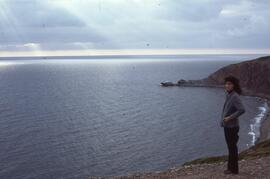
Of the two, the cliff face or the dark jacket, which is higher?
the dark jacket

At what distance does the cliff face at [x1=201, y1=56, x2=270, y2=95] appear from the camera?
123 meters

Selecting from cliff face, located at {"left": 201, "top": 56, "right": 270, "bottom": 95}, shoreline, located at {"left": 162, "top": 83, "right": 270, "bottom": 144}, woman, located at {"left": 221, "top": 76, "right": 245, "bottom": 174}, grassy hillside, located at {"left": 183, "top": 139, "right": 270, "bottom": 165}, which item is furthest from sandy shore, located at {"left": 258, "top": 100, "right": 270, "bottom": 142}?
cliff face, located at {"left": 201, "top": 56, "right": 270, "bottom": 95}

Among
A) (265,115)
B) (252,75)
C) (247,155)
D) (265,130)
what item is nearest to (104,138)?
(265,130)

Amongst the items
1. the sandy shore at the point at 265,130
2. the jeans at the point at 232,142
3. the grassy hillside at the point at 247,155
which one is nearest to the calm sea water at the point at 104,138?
the sandy shore at the point at 265,130

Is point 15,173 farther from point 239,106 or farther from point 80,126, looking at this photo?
point 239,106

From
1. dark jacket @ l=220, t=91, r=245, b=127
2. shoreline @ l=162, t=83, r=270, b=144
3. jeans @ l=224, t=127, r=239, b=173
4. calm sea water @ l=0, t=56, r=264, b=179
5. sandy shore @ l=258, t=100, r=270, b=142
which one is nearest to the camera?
dark jacket @ l=220, t=91, r=245, b=127

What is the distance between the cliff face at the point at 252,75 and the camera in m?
123

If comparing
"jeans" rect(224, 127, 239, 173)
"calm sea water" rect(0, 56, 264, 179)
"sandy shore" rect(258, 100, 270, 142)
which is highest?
"jeans" rect(224, 127, 239, 173)

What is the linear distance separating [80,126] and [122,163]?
21.6 metres

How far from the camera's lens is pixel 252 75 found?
13062cm

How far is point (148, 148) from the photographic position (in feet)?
154

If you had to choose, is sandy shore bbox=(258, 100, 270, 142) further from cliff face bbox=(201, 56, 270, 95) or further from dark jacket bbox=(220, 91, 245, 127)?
cliff face bbox=(201, 56, 270, 95)

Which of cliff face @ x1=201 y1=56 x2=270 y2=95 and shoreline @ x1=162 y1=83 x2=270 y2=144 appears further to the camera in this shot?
cliff face @ x1=201 y1=56 x2=270 y2=95

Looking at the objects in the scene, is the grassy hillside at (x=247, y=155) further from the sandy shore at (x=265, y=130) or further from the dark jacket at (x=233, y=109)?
the sandy shore at (x=265, y=130)
